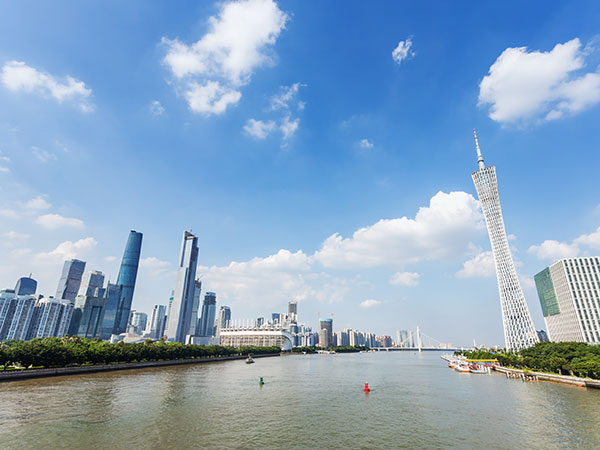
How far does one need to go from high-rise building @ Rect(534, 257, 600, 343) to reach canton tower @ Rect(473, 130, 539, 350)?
122ft

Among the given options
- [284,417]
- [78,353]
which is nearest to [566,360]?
[284,417]

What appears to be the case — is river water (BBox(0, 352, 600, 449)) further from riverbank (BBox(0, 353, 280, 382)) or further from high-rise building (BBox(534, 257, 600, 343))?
high-rise building (BBox(534, 257, 600, 343))

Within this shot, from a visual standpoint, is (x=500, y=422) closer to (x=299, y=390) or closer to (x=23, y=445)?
(x=299, y=390)

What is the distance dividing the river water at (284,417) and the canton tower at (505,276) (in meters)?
65.3

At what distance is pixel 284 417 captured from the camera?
3747cm

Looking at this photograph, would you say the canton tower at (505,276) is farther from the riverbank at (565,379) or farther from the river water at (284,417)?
the river water at (284,417)

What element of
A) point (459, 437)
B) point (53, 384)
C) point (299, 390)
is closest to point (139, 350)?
point (53, 384)

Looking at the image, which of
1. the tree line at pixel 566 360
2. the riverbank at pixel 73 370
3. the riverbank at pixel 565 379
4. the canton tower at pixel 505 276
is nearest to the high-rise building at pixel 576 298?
the canton tower at pixel 505 276

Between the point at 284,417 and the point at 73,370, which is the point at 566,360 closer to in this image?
the point at 284,417

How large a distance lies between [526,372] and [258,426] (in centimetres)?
7610

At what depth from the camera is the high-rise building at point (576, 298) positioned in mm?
131500

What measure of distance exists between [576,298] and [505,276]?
48275 millimetres

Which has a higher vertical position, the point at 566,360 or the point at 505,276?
the point at 505,276

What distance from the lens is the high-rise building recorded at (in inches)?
5177
